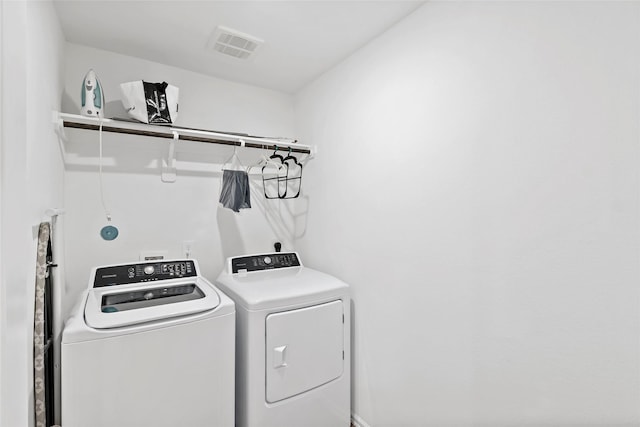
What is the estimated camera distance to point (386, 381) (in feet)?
5.80

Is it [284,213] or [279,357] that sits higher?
[284,213]

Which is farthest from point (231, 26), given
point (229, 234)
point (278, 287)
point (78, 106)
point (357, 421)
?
point (357, 421)

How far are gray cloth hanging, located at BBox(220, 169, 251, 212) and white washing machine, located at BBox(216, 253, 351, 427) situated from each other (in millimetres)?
482

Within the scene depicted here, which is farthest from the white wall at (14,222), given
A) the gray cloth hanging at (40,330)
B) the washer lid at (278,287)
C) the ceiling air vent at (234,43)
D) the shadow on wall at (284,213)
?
the shadow on wall at (284,213)

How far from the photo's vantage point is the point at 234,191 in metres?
2.07

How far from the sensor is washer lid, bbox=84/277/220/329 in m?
1.33

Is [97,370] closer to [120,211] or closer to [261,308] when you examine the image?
[261,308]

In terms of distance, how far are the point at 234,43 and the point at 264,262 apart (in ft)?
4.88

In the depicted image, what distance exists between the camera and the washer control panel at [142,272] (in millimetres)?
1742

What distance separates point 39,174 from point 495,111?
1.89 metres

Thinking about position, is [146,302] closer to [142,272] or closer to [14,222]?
[142,272]

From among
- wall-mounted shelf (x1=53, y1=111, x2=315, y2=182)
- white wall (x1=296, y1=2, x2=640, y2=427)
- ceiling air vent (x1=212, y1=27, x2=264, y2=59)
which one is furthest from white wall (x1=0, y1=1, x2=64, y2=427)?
ceiling air vent (x1=212, y1=27, x2=264, y2=59)

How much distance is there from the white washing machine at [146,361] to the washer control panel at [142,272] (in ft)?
0.15

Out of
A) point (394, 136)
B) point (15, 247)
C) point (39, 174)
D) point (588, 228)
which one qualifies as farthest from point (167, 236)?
point (588, 228)
